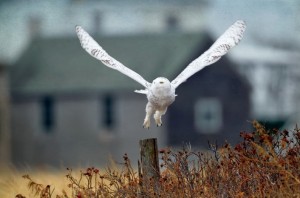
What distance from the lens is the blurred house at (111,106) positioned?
58562 millimetres

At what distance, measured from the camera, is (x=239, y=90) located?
58969mm

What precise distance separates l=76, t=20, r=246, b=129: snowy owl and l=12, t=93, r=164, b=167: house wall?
46827mm

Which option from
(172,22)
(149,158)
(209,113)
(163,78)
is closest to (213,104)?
(209,113)

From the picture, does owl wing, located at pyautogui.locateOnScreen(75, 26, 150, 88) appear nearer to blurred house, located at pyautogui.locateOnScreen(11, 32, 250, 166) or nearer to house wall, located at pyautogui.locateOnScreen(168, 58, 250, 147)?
blurred house, located at pyautogui.locateOnScreen(11, 32, 250, 166)

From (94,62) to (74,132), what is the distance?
366cm

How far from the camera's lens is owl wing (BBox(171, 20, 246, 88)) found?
10.6 meters

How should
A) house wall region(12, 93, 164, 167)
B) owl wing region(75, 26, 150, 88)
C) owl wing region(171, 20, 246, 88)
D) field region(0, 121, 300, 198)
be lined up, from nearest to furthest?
field region(0, 121, 300, 198)
owl wing region(171, 20, 246, 88)
owl wing region(75, 26, 150, 88)
house wall region(12, 93, 164, 167)

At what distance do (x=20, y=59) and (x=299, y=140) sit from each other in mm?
55209

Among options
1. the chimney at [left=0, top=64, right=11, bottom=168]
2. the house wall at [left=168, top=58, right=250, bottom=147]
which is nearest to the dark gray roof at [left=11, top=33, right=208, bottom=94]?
the chimney at [left=0, top=64, right=11, bottom=168]

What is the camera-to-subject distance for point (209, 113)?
197 ft

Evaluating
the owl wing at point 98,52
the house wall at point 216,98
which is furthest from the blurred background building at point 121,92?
the owl wing at point 98,52

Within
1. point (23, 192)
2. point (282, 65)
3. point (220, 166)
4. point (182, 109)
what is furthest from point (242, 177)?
point (282, 65)

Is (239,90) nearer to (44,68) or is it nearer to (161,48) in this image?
(161,48)

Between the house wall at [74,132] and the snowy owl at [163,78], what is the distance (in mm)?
46827
